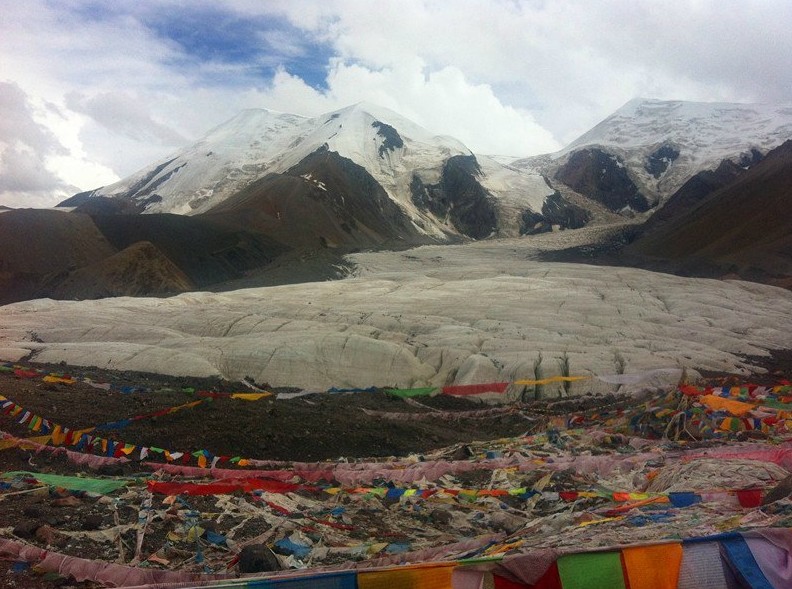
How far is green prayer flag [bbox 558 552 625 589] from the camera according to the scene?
5207mm

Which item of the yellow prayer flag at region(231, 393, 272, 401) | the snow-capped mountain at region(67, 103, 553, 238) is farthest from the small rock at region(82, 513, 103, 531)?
the snow-capped mountain at region(67, 103, 553, 238)

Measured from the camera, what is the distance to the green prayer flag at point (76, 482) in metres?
8.77

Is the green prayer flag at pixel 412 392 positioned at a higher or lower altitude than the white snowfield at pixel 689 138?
lower

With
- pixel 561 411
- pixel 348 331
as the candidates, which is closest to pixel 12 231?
pixel 348 331

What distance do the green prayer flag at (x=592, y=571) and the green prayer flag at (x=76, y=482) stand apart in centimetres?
649

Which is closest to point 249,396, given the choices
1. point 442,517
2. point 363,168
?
point 442,517

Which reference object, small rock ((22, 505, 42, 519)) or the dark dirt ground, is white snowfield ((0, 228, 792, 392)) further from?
small rock ((22, 505, 42, 519))

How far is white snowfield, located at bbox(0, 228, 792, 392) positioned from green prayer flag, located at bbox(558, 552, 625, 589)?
20.3 meters

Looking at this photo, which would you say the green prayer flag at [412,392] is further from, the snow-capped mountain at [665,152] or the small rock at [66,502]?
the snow-capped mountain at [665,152]

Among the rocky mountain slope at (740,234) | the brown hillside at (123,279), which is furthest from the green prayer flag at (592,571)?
the rocky mountain slope at (740,234)

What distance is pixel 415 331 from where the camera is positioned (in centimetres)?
3238

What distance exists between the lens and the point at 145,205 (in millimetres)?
131000

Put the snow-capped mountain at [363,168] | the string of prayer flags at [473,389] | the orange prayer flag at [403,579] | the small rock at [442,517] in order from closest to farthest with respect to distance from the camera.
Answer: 1. the orange prayer flag at [403,579]
2. the small rock at [442,517]
3. the string of prayer flags at [473,389]
4. the snow-capped mountain at [363,168]

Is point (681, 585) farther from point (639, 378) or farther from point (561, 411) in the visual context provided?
point (639, 378)
